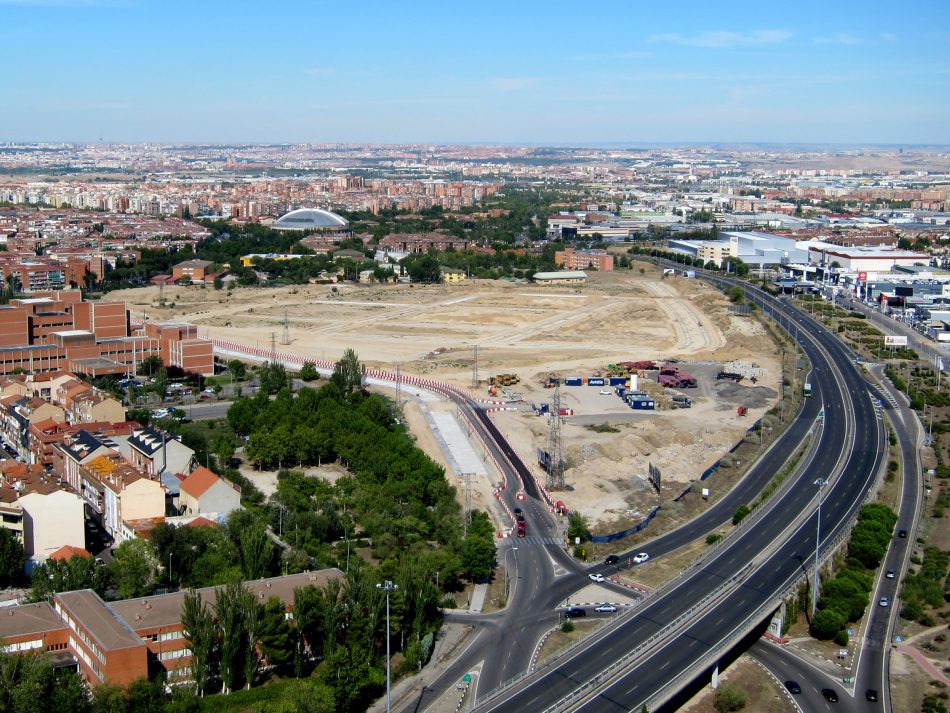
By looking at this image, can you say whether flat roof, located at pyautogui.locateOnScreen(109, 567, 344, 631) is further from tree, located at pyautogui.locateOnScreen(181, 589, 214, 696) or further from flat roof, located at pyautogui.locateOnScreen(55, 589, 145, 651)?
tree, located at pyautogui.locateOnScreen(181, 589, 214, 696)

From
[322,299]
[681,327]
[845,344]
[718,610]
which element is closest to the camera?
[718,610]

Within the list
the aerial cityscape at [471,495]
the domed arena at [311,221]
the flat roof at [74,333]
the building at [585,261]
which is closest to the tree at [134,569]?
the aerial cityscape at [471,495]

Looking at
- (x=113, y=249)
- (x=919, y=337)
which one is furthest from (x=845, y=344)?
(x=113, y=249)

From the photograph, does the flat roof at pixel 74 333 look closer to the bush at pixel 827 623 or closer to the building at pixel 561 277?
the bush at pixel 827 623

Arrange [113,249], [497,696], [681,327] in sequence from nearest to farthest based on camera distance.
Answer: [497,696], [681,327], [113,249]

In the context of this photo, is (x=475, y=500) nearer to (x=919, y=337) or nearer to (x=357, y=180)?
(x=919, y=337)

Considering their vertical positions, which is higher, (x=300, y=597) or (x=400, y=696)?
(x=300, y=597)

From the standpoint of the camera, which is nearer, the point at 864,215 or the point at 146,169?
the point at 864,215

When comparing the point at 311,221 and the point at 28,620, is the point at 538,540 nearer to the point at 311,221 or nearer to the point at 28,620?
the point at 28,620
